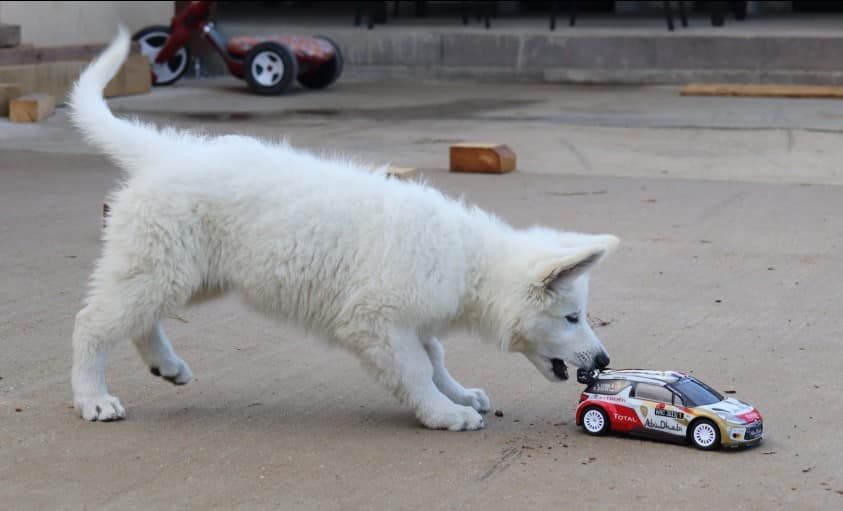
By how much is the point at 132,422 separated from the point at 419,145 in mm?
8808

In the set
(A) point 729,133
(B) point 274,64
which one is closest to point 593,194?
(A) point 729,133

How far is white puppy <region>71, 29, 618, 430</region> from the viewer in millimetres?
5117

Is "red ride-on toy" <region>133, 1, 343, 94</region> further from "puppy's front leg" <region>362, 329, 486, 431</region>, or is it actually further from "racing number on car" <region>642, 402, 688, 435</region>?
"racing number on car" <region>642, 402, 688, 435</region>

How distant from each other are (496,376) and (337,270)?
46.1 inches

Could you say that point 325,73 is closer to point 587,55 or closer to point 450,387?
point 587,55

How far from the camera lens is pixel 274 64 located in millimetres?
18484

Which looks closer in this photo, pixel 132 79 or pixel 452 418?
pixel 452 418

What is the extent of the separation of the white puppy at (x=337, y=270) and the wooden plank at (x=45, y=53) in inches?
470

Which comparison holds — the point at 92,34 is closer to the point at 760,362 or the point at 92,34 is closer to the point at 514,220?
the point at 514,220

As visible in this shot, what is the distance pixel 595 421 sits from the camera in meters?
5.07

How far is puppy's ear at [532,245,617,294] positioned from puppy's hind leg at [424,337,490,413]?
61 centimetres

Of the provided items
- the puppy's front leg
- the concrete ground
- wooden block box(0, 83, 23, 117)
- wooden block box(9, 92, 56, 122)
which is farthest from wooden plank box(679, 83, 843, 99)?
the puppy's front leg

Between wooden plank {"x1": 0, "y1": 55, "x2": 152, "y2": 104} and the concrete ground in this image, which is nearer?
Answer: the concrete ground

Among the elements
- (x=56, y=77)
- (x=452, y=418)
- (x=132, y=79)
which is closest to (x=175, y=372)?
(x=452, y=418)
